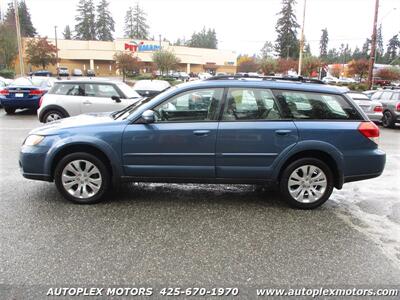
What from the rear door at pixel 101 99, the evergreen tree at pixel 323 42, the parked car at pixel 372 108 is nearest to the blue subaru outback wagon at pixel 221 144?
the rear door at pixel 101 99

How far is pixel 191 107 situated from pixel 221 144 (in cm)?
64

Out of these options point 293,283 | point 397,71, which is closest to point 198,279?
point 293,283

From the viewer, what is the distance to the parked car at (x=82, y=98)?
10.7 m

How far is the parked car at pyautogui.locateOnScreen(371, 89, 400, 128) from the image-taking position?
13914mm

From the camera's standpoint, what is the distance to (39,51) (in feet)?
177

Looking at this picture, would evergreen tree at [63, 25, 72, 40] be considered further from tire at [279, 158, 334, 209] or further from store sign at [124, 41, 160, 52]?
tire at [279, 158, 334, 209]

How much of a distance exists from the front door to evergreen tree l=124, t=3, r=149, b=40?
321ft

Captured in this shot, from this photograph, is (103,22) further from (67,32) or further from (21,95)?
(21,95)

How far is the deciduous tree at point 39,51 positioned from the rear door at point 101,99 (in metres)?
48.8

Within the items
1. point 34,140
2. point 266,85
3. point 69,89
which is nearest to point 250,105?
point 266,85

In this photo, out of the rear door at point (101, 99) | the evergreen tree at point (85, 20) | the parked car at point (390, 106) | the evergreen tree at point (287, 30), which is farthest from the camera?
the evergreen tree at point (85, 20)

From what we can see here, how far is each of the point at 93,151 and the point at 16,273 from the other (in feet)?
6.43

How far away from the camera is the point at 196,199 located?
521cm

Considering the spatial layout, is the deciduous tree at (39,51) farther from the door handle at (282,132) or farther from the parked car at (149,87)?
the door handle at (282,132)
